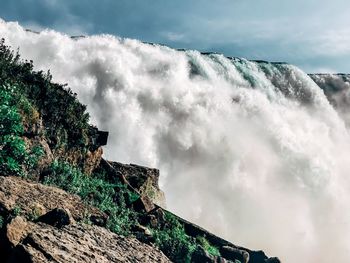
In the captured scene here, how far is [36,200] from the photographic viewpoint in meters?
14.4

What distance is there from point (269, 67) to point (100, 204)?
56319mm

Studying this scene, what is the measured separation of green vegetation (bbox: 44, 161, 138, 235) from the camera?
54.5 feet

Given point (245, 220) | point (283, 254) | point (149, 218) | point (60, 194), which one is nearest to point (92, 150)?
point (149, 218)

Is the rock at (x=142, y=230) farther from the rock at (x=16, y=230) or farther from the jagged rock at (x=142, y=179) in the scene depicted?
the jagged rock at (x=142, y=179)

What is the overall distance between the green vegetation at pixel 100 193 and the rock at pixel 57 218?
251cm

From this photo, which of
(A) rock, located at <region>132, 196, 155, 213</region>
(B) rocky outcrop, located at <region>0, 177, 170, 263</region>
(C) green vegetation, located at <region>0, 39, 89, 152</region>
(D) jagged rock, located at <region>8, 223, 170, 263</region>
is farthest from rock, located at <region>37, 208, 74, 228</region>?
(A) rock, located at <region>132, 196, 155, 213</region>

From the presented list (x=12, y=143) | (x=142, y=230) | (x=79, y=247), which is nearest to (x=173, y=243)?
(x=142, y=230)

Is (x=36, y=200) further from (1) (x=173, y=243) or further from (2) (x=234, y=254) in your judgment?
(2) (x=234, y=254)

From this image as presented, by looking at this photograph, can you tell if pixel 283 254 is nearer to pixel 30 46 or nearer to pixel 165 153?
pixel 165 153

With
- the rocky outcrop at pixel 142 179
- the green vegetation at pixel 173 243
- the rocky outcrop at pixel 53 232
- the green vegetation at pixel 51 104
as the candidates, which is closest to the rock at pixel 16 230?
the rocky outcrop at pixel 53 232

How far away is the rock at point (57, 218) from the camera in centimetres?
1280

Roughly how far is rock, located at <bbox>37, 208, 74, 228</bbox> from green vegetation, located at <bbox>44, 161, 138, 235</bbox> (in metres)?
2.51

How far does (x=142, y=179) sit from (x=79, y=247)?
41.5 ft

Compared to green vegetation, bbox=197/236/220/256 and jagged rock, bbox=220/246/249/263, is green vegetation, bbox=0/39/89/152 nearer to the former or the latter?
green vegetation, bbox=197/236/220/256
